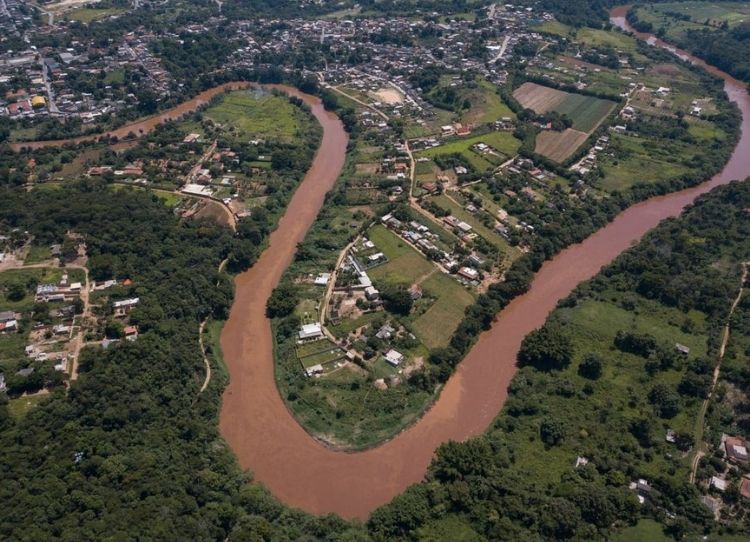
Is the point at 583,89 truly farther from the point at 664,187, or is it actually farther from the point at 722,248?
the point at 722,248

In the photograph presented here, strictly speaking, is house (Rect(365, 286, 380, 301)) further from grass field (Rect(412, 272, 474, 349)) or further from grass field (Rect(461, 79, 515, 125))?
grass field (Rect(461, 79, 515, 125))

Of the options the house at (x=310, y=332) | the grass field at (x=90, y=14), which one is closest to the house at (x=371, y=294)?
the house at (x=310, y=332)

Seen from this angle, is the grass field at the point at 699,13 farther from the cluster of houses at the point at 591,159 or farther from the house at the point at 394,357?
the house at the point at 394,357

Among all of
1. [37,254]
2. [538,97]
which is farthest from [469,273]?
[538,97]

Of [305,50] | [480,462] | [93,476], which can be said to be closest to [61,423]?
[93,476]

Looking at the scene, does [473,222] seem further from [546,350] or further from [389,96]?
[389,96]

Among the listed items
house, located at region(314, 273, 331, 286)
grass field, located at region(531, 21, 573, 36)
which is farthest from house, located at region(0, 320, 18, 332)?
grass field, located at region(531, 21, 573, 36)
